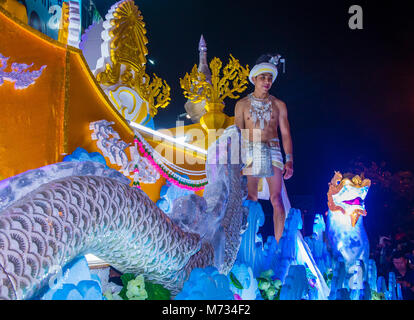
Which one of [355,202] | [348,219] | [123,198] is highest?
[123,198]

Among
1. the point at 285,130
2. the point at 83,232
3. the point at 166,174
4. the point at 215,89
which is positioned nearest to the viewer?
the point at 83,232

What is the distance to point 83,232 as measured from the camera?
1008 millimetres

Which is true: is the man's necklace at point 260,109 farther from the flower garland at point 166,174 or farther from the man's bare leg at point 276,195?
the flower garland at point 166,174

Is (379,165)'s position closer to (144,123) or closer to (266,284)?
(144,123)

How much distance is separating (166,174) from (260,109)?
985 millimetres

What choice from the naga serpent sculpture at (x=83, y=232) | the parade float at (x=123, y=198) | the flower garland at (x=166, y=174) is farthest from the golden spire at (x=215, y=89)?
the naga serpent sculpture at (x=83, y=232)

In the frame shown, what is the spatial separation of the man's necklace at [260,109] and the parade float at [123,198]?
78 centimetres

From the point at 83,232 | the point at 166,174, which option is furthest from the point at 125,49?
the point at 83,232

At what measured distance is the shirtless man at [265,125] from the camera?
9.68 feet

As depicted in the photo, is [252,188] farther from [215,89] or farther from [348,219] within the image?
[215,89]

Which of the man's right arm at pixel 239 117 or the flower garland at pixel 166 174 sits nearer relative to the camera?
the flower garland at pixel 166 174

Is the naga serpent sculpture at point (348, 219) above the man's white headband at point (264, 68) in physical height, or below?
below

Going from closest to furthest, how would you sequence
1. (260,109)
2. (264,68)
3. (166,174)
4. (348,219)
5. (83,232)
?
(83,232) → (264,68) → (260,109) → (166,174) → (348,219)
